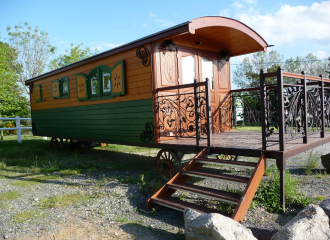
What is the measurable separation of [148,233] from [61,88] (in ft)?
25.2

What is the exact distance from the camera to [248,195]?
11.5ft

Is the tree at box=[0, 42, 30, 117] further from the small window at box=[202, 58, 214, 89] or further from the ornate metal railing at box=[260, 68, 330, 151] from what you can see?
the ornate metal railing at box=[260, 68, 330, 151]

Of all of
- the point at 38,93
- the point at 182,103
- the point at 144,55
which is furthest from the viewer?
the point at 38,93

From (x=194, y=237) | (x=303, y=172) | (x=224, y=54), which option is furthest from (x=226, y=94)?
(x=194, y=237)

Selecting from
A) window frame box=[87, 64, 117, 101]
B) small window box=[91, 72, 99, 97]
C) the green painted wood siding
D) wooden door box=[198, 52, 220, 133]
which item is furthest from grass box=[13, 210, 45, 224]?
wooden door box=[198, 52, 220, 133]

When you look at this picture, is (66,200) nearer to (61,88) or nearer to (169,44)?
(169,44)

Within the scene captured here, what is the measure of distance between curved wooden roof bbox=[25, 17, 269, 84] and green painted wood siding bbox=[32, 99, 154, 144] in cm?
136

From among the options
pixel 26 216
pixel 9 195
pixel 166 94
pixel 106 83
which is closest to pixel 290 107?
pixel 166 94

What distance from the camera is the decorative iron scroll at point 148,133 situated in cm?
584

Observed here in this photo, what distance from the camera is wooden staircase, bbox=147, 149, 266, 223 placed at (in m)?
3.45

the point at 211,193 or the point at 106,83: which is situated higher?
the point at 106,83

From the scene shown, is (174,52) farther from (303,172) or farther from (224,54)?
(303,172)

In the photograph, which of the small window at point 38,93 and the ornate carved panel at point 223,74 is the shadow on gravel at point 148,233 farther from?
the small window at point 38,93

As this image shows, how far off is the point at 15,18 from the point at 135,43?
79.8ft
